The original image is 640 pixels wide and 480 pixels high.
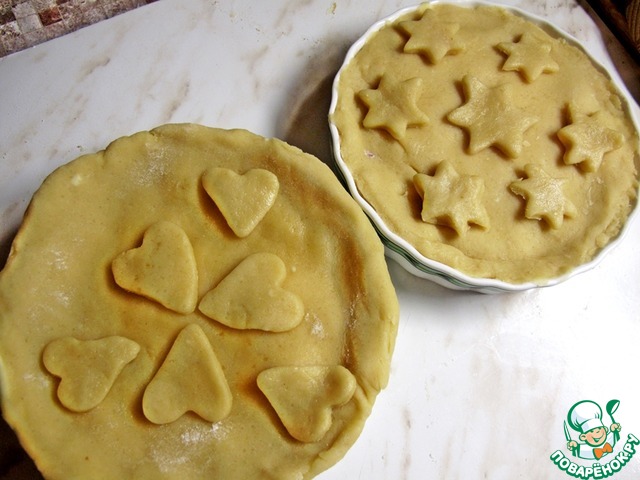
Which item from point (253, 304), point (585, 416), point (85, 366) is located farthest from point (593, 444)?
point (85, 366)

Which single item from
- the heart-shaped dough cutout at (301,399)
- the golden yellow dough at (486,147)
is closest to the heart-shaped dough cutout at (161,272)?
the heart-shaped dough cutout at (301,399)

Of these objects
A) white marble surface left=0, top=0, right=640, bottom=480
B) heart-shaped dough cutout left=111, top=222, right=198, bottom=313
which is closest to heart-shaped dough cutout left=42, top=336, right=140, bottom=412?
heart-shaped dough cutout left=111, top=222, right=198, bottom=313

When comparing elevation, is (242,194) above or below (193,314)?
above

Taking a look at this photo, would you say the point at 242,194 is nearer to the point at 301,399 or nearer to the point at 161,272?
the point at 161,272

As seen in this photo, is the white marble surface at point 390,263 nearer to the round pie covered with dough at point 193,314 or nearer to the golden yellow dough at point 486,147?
the golden yellow dough at point 486,147

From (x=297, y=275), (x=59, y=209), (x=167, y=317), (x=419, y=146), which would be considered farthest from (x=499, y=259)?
(x=59, y=209)

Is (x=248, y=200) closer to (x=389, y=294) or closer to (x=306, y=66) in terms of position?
(x=389, y=294)

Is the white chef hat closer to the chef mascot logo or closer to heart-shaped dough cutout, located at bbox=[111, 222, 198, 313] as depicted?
the chef mascot logo
